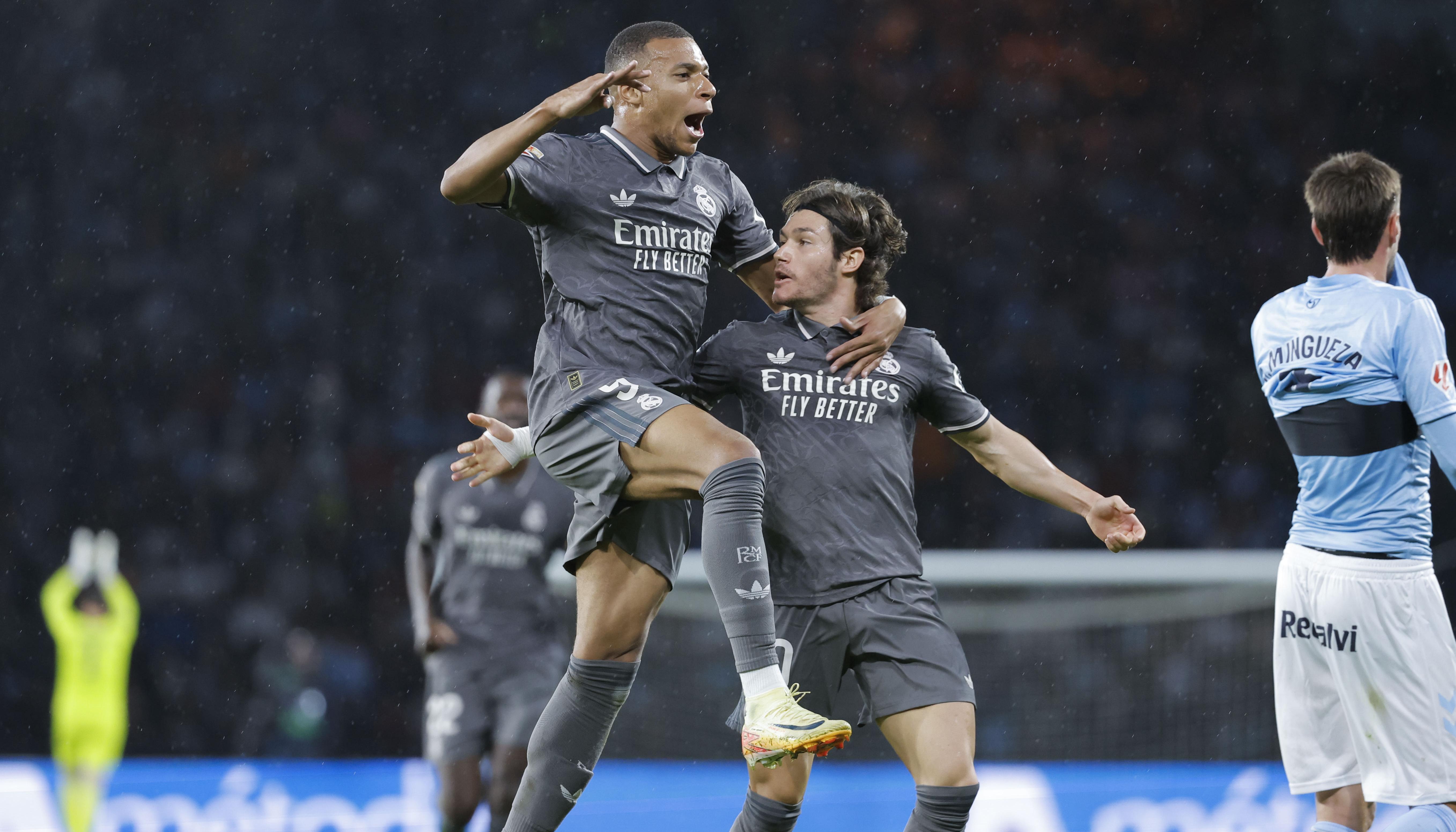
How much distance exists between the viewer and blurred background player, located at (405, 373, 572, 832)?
17.7ft

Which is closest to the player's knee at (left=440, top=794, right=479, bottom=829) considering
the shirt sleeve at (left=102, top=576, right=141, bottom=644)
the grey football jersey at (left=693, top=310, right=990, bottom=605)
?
the grey football jersey at (left=693, top=310, right=990, bottom=605)

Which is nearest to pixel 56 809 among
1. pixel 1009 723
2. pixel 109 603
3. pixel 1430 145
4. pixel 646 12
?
pixel 109 603

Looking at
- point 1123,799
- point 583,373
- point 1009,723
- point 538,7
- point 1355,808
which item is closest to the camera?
point 583,373

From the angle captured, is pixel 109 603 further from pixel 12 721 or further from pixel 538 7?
pixel 538 7

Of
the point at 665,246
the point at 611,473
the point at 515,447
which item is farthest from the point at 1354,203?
the point at 515,447

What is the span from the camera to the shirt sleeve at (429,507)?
5.89 meters

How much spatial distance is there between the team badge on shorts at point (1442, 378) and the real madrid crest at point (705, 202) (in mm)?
1793

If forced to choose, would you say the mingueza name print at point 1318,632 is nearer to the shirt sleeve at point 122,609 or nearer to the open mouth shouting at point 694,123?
the open mouth shouting at point 694,123

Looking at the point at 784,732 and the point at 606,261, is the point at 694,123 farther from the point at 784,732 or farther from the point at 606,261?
the point at 784,732

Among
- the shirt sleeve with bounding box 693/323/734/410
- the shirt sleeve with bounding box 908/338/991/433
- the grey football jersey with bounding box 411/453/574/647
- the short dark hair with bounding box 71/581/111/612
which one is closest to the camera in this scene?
the shirt sleeve with bounding box 693/323/734/410

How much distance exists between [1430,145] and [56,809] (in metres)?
10.7

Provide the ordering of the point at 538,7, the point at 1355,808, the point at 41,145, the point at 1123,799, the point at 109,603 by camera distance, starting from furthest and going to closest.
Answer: the point at 538,7
the point at 41,145
the point at 109,603
the point at 1123,799
the point at 1355,808

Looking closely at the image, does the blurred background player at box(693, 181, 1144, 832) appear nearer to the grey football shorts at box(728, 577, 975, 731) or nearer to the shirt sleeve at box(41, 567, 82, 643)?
the grey football shorts at box(728, 577, 975, 731)

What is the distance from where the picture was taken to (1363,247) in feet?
11.6
